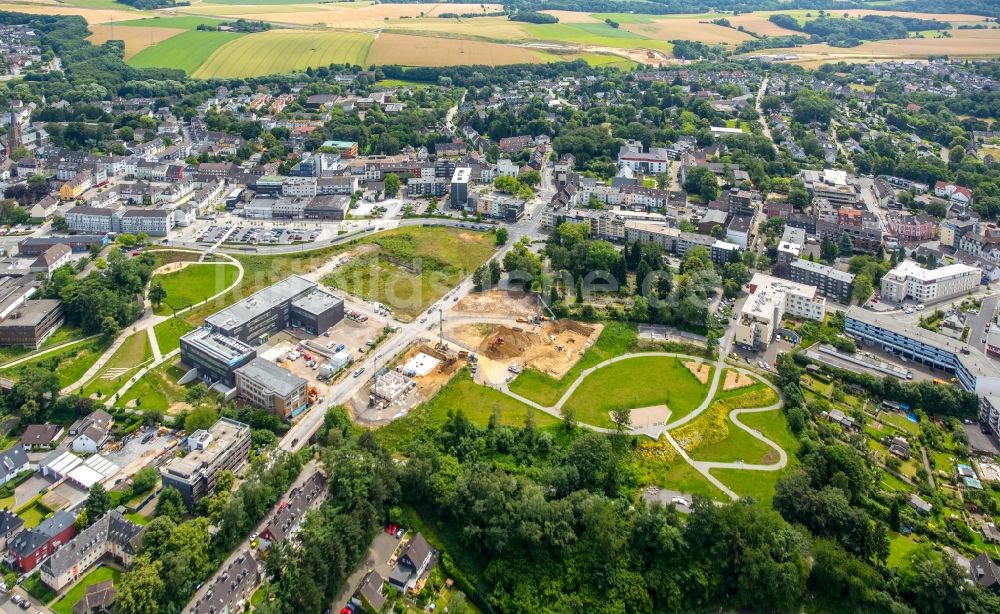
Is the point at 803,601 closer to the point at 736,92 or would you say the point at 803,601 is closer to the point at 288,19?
the point at 736,92

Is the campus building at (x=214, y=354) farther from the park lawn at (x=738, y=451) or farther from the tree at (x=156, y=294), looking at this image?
the park lawn at (x=738, y=451)

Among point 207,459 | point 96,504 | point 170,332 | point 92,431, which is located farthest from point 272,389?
point 170,332

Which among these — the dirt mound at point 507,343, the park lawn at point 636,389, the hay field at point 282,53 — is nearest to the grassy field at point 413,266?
the dirt mound at point 507,343

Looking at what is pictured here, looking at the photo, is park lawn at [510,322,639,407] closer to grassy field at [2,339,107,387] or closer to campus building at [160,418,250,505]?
campus building at [160,418,250,505]

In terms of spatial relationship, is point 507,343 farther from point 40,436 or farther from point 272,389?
point 40,436

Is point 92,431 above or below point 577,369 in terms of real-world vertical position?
above
